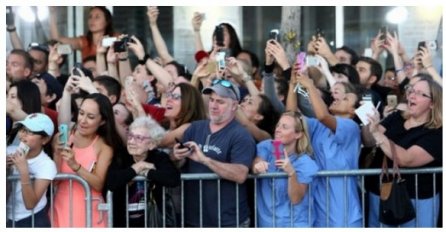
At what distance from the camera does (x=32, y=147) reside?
6672 millimetres

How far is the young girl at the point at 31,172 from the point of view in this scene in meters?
6.54

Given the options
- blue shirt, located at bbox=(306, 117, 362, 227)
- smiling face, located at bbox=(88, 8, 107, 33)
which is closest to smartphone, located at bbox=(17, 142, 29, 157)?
blue shirt, located at bbox=(306, 117, 362, 227)

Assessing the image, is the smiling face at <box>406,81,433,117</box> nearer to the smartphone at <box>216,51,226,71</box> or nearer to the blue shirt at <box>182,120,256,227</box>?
the blue shirt at <box>182,120,256,227</box>

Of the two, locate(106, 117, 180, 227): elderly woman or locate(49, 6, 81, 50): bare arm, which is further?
locate(49, 6, 81, 50): bare arm

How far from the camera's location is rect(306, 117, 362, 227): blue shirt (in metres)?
6.82

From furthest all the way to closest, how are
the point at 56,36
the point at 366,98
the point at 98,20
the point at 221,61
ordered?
the point at 56,36 → the point at 98,20 → the point at 221,61 → the point at 366,98

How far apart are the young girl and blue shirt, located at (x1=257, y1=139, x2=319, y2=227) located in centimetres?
150

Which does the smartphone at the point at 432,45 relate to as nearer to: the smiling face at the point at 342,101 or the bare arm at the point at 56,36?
the smiling face at the point at 342,101

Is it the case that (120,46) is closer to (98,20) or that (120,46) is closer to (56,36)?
(98,20)

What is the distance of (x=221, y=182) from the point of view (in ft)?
22.0

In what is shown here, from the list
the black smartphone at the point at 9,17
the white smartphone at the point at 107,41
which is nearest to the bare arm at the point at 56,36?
the black smartphone at the point at 9,17

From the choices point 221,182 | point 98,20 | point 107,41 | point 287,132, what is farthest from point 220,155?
point 98,20

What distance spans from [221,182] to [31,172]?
1.35m

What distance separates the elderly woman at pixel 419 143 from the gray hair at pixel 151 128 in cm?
150
